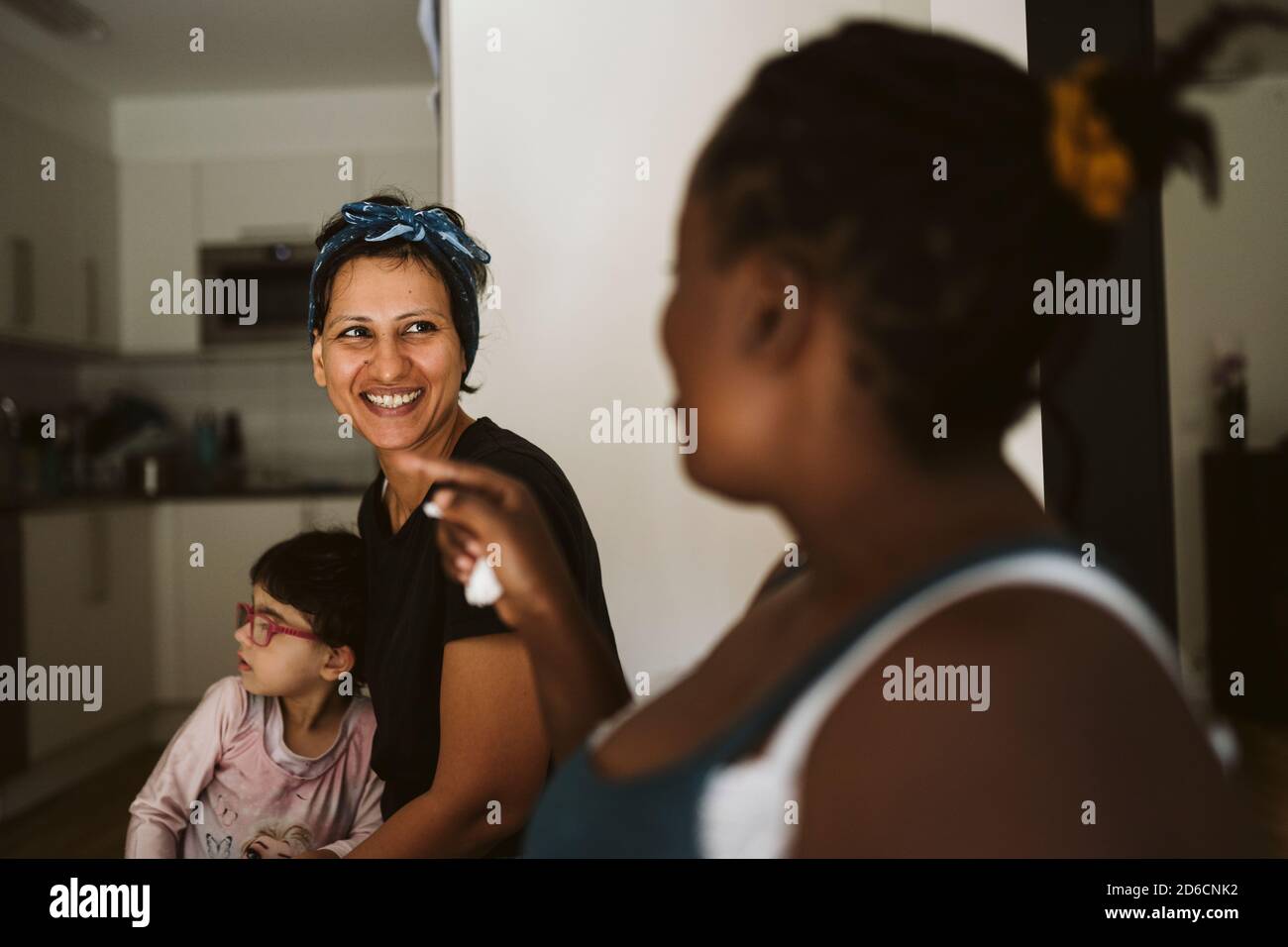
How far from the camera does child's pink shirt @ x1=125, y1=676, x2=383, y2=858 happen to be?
42.2 inches

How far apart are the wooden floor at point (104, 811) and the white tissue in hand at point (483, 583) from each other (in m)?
0.82

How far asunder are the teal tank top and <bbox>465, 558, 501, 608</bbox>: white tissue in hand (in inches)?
7.8

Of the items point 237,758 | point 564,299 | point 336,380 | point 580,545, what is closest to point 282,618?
point 237,758

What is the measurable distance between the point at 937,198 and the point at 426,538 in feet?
2.21

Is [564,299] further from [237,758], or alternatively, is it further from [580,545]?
[237,758]

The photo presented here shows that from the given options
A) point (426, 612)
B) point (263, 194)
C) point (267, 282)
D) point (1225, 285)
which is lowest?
point (426, 612)

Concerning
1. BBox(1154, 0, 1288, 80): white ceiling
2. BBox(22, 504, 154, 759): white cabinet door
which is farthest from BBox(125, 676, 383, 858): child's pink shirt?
BBox(22, 504, 154, 759): white cabinet door

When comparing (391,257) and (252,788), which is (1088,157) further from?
(252,788)

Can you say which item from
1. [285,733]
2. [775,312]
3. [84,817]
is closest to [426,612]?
[285,733]

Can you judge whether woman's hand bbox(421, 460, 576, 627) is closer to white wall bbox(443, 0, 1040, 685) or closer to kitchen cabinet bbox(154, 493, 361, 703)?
white wall bbox(443, 0, 1040, 685)

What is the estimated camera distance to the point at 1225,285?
1764 millimetres

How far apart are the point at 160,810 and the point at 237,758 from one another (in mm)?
98

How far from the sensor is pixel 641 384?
3.79 feet

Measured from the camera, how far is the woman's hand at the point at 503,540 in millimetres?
763
